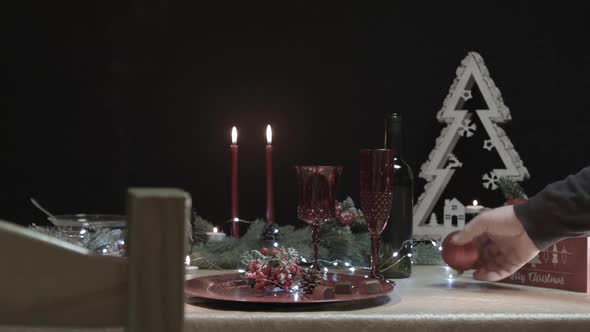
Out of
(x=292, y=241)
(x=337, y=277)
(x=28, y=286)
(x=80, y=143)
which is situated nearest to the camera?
(x=28, y=286)

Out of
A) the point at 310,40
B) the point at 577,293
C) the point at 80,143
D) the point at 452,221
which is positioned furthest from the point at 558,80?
the point at 80,143

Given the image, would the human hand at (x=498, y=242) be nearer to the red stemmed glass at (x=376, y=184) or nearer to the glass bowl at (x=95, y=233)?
the red stemmed glass at (x=376, y=184)

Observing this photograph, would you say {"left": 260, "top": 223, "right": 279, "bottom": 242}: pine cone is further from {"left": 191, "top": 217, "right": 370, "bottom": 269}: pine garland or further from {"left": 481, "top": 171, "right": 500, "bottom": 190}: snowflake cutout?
{"left": 481, "top": 171, "right": 500, "bottom": 190}: snowflake cutout

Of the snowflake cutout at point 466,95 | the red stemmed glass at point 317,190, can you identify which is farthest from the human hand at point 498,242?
the snowflake cutout at point 466,95

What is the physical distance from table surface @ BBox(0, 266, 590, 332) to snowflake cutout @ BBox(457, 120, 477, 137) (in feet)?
2.67

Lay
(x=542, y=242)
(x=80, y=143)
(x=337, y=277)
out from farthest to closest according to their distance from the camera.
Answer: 1. (x=80, y=143)
2. (x=337, y=277)
3. (x=542, y=242)

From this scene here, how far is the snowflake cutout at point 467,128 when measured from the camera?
1954 mm

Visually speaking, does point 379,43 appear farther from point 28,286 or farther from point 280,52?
point 28,286

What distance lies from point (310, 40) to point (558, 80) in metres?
0.72

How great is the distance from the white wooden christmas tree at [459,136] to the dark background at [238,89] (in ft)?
0.21

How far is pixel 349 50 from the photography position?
2.02 m

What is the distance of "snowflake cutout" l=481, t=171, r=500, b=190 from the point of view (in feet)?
6.54

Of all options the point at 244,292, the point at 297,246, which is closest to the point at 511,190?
the point at 297,246

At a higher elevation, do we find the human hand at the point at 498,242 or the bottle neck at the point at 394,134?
the bottle neck at the point at 394,134
